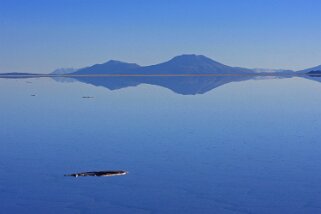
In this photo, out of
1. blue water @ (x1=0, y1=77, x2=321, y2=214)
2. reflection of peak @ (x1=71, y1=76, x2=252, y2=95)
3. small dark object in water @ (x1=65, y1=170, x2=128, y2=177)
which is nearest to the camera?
blue water @ (x1=0, y1=77, x2=321, y2=214)

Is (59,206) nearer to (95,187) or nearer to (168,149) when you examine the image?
(95,187)

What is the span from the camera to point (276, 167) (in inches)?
412

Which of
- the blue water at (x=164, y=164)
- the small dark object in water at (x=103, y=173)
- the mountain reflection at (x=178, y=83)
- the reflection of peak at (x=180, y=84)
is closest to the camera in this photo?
the blue water at (x=164, y=164)

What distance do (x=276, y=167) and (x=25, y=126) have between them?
30.6 ft

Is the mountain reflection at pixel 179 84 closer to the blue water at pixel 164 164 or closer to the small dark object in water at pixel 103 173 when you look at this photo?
the blue water at pixel 164 164

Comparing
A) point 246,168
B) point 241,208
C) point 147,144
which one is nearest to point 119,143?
point 147,144

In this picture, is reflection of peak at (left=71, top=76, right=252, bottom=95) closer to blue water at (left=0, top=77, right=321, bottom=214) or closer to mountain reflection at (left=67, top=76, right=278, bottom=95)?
mountain reflection at (left=67, top=76, right=278, bottom=95)

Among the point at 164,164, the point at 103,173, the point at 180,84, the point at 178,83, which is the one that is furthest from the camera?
the point at 178,83

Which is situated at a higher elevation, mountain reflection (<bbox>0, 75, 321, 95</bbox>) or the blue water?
the blue water

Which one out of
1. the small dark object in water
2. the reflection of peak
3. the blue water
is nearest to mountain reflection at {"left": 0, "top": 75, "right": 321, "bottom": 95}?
the reflection of peak

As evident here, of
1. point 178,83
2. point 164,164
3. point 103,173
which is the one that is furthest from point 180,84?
point 103,173

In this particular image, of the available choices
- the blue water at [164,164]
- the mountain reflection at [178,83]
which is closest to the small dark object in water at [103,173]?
the blue water at [164,164]

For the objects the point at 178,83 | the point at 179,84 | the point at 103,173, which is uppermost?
the point at 103,173

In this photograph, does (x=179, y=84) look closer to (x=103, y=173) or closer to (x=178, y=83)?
(x=178, y=83)
